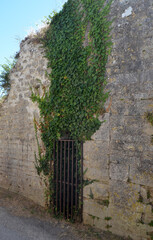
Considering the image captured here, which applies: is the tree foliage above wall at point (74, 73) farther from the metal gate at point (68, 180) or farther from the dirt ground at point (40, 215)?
the dirt ground at point (40, 215)

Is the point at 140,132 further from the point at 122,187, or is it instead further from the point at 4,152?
the point at 4,152

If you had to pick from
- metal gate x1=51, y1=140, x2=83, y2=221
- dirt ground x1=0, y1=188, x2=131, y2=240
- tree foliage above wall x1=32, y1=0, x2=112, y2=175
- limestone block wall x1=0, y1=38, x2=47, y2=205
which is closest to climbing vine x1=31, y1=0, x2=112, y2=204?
tree foliage above wall x1=32, y1=0, x2=112, y2=175

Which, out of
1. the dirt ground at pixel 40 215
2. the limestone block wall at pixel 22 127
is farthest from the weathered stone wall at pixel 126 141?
the limestone block wall at pixel 22 127

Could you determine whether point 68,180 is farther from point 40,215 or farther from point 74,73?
point 74,73

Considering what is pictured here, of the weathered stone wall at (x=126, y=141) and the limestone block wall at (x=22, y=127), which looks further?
the limestone block wall at (x=22, y=127)

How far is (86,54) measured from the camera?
3986 mm

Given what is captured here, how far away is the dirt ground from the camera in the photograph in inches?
132

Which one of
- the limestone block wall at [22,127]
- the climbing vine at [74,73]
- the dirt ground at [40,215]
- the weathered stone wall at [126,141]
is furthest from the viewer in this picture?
the limestone block wall at [22,127]

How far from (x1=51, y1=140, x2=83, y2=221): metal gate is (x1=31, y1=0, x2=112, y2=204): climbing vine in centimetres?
22

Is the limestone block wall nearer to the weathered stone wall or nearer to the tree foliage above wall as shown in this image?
the tree foliage above wall

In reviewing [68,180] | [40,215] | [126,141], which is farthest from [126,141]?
[40,215]

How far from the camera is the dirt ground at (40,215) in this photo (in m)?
3.35

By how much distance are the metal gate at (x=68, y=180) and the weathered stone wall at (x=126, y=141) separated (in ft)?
0.68

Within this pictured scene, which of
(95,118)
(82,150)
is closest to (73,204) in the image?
(82,150)
